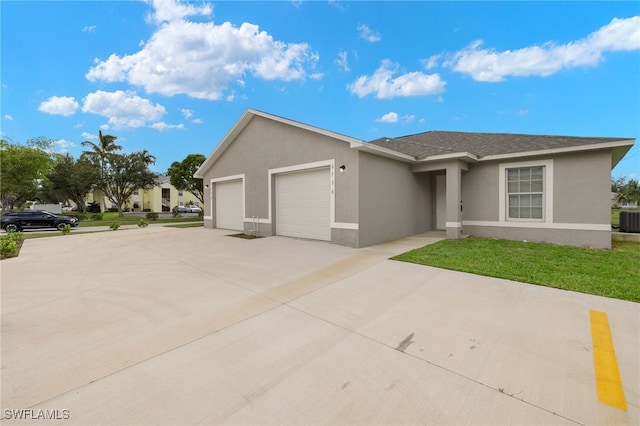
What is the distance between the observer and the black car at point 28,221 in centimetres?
1673

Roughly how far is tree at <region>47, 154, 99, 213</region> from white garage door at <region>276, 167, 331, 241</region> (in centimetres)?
2989

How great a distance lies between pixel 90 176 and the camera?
29.4 meters

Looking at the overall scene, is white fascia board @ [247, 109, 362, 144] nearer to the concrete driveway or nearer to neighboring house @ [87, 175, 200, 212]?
the concrete driveway

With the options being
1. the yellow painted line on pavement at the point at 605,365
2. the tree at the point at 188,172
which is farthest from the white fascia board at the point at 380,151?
the tree at the point at 188,172

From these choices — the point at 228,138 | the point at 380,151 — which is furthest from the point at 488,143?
the point at 228,138

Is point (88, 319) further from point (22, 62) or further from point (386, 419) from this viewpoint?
point (22, 62)

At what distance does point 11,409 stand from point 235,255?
223 inches

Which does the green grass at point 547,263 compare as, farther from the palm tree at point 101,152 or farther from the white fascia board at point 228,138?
the palm tree at point 101,152

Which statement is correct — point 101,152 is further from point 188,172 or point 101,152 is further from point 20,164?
point 20,164

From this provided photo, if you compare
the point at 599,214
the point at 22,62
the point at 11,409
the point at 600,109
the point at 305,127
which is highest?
the point at 22,62

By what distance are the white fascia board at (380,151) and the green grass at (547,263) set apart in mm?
3357

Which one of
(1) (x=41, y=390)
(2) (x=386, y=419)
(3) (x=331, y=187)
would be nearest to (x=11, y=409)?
(1) (x=41, y=390)

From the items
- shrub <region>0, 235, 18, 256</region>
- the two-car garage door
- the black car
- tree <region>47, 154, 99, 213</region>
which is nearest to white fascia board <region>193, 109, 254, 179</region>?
the two-car garage door

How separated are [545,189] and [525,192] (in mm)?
561
